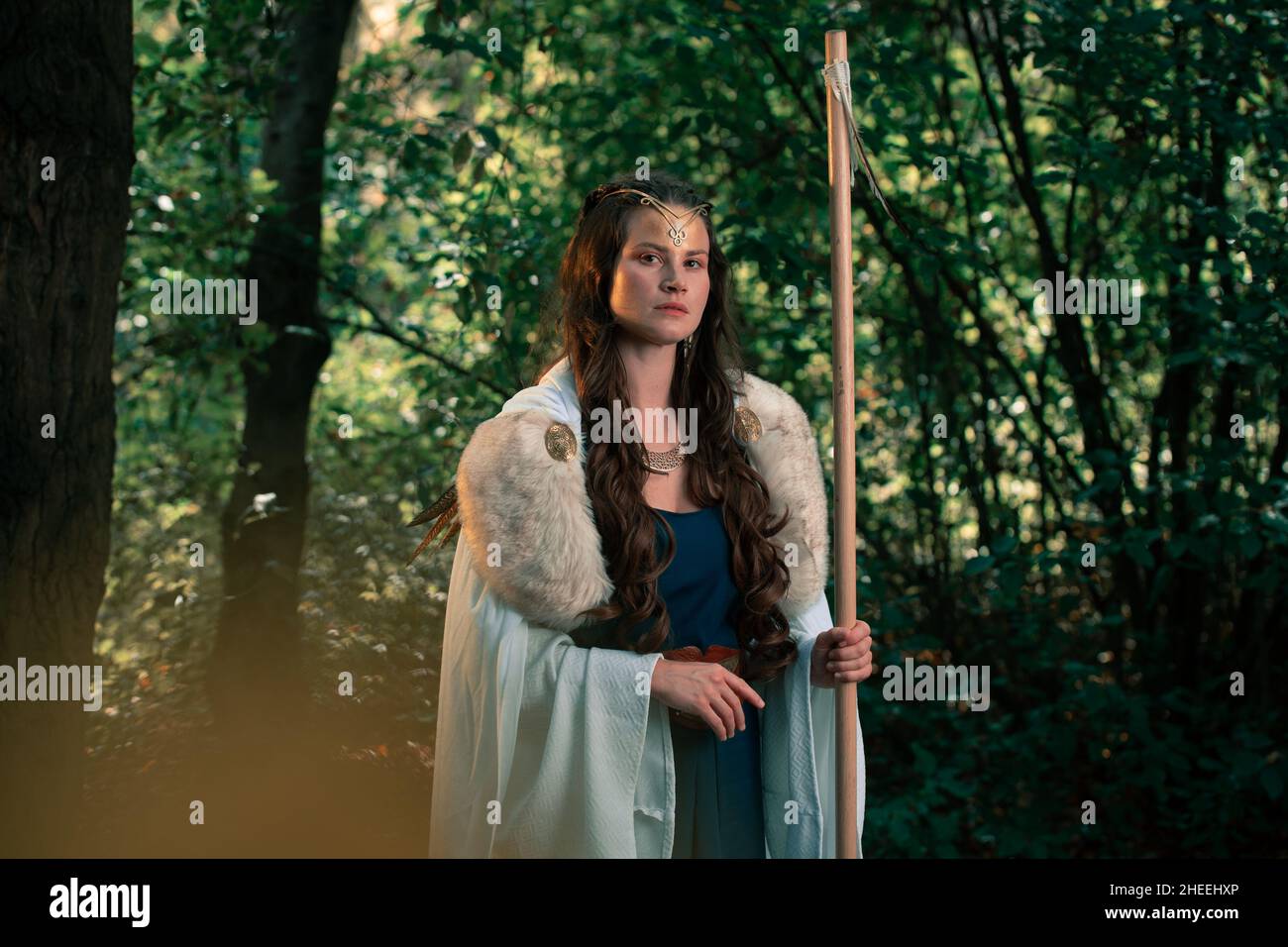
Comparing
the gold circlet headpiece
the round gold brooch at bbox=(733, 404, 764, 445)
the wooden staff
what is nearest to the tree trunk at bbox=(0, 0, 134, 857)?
the gold circlet headpiece

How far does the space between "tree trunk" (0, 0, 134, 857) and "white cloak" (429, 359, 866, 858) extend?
1.47 meters

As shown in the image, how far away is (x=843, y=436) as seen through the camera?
92.1 inches

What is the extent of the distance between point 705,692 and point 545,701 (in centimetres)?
30

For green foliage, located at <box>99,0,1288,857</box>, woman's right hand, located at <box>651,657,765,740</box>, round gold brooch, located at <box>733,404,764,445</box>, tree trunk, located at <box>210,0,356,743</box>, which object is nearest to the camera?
woman's right hand, located at <box>651,657,765,740</box>

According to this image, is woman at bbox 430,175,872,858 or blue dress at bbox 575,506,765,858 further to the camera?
blue dress at bbox 575,506,765,858

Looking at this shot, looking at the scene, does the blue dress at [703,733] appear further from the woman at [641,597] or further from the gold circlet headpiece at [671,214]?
the gold circlet headpiece at [671,214]

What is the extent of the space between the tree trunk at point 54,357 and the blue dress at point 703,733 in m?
1.75

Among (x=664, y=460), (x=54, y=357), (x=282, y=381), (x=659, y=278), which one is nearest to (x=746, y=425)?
(x=664, y=460)

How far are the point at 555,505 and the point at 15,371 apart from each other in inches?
68.4

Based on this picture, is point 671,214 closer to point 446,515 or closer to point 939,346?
point 446,515

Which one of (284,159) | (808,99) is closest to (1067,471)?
(808,99)

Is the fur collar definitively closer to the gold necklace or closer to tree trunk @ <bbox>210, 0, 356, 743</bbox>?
the gold necklace

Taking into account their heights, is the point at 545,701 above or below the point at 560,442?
below

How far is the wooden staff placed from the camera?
7.73ft
